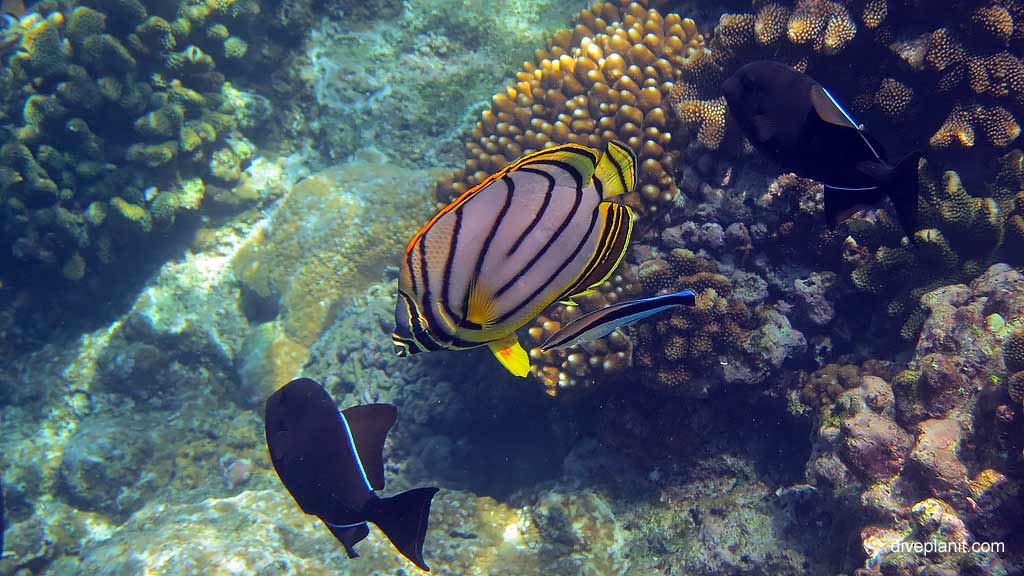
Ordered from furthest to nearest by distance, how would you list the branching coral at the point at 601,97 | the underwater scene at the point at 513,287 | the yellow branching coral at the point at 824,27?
the branching coral at the point at 601,97
the yellow branching coral at the point at 824,27
the underwater scene at the point at 513,287

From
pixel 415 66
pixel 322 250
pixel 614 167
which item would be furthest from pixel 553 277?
pixel 415 66

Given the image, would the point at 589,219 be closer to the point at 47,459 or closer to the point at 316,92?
the point at 316,92

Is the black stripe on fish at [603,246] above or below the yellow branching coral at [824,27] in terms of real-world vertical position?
below

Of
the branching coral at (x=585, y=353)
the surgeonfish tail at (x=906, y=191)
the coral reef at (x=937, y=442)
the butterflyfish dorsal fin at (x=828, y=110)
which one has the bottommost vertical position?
the branching coral at (x=585, y=353)

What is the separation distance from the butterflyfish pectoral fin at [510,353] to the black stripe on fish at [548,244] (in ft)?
0.56

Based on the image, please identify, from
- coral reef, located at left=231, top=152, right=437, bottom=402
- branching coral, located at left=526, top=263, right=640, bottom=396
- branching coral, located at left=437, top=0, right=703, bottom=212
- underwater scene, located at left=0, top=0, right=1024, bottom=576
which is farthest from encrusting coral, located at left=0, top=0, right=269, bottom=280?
branching coral, located at left=526, top=263, right=640, bottom=396

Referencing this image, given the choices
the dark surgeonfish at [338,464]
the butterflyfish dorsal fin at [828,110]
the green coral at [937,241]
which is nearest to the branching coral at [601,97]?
the green coral at [937,241]

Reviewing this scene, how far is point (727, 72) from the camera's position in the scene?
3.90 m

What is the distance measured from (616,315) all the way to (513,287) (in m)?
0.42

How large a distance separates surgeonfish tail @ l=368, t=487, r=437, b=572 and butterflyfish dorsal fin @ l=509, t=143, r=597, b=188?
1.36 metres

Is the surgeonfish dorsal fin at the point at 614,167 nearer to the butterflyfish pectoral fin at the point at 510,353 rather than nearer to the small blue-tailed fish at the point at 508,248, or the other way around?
the small blue-tailed fish at the point at 508,248

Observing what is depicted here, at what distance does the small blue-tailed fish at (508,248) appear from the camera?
123 cm

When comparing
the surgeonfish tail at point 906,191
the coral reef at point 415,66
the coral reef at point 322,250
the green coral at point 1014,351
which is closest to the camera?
the surgeonfish tail at point 906,191

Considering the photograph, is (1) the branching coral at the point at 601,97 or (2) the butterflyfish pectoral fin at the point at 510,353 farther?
(1) the branching coral at the point at 601,97
